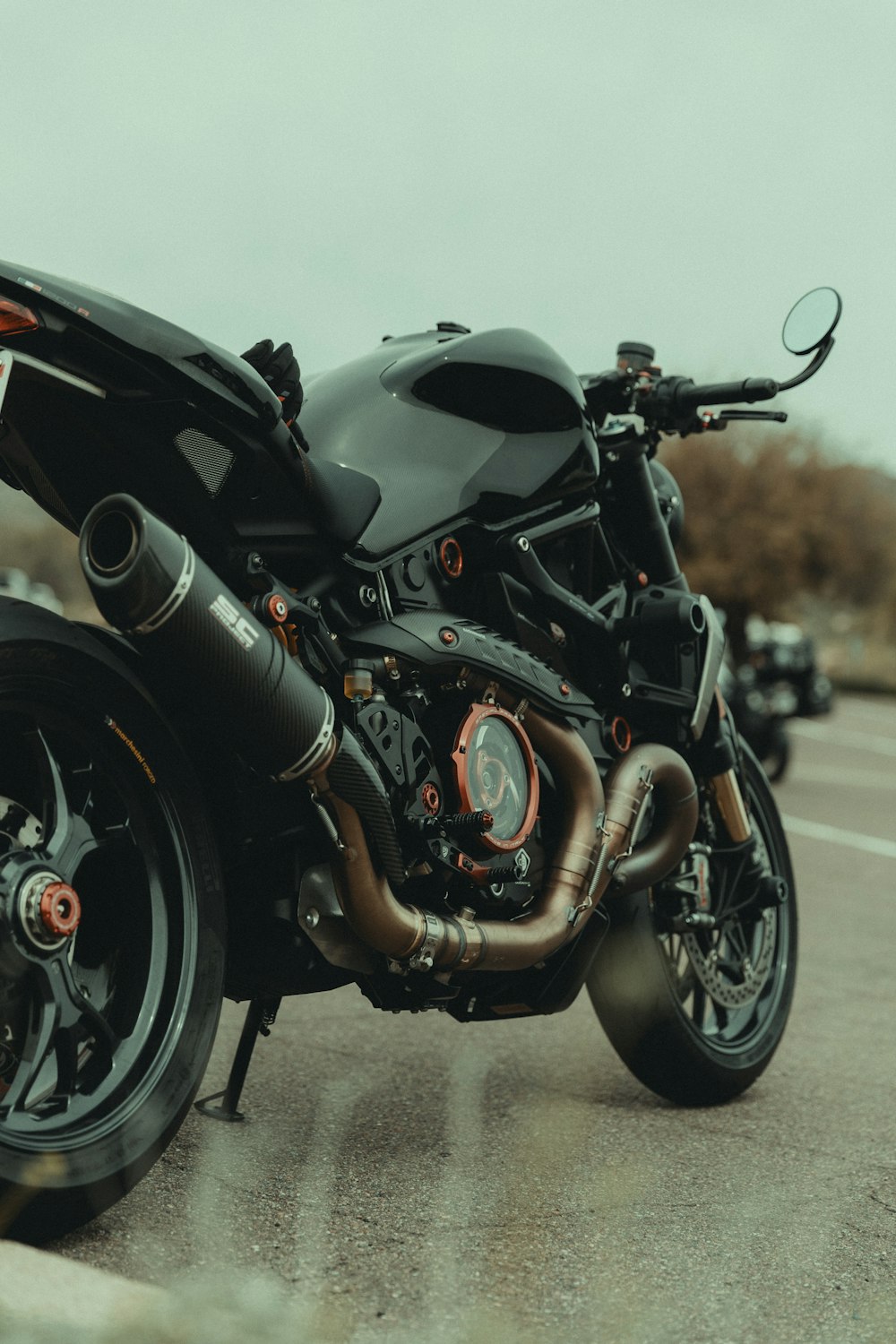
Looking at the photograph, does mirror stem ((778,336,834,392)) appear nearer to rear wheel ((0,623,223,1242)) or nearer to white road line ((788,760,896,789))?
rear wheel ((0,623,223,1242))

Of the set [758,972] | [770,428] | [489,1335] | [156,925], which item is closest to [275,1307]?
[489,1335]

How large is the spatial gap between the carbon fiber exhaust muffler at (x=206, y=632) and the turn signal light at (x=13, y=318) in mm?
268

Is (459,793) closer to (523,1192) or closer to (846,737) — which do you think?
(523,1192)

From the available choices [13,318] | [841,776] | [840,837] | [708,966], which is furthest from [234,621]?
[841,776]

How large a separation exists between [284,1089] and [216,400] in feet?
5.79

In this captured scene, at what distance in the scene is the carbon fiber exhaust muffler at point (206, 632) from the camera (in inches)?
90.2

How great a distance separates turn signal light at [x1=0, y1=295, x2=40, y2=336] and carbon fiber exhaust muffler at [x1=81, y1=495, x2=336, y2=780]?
268 millimetres

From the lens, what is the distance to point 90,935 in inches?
99.1

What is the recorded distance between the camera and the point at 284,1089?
362cm

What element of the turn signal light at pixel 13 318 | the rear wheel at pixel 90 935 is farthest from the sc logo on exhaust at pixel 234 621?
the turn signal light at pixel 13 318

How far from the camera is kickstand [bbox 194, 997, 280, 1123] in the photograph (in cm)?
308

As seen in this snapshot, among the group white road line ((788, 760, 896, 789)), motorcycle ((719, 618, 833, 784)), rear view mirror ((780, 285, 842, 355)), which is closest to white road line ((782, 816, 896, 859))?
motorcycle ((719, 618, 833, 784))

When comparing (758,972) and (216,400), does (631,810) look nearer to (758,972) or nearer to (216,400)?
(758,972)

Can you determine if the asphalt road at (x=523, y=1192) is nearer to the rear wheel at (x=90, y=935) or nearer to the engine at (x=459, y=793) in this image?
the rear wheel at (x=90, y=935)
